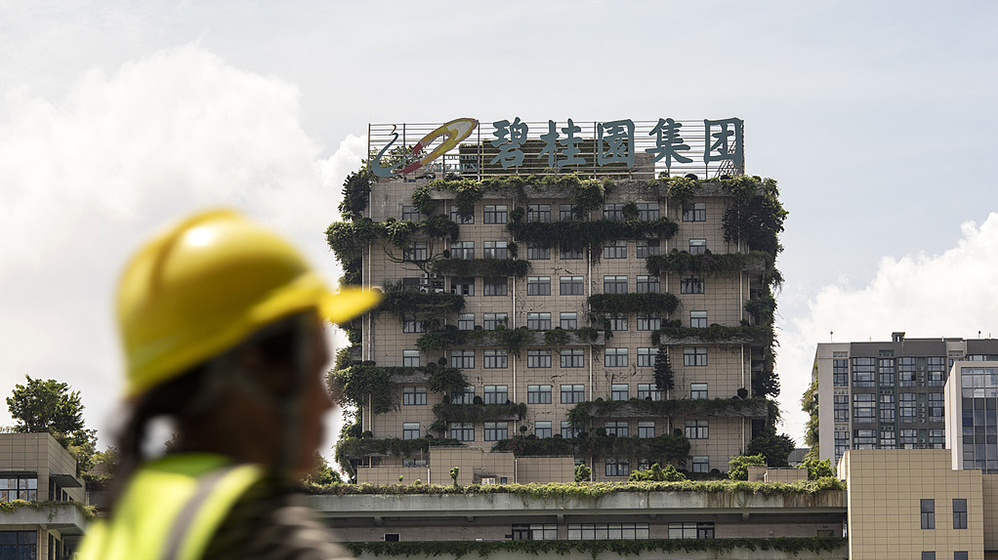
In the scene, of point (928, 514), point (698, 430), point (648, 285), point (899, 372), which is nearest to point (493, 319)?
point (648, 285)

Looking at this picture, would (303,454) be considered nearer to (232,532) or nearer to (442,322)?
(232,532)

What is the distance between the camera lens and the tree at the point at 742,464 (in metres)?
83.2

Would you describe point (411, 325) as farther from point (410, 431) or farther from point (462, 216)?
point (462, 216)

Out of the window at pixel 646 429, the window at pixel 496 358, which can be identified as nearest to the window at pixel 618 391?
the window at pixel 646 429

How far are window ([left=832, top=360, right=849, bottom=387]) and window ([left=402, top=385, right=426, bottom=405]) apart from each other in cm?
8782

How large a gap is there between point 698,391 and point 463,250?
17363mm

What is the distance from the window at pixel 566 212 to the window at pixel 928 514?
31586 mm

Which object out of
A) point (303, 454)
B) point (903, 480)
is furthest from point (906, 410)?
point (303, 454)

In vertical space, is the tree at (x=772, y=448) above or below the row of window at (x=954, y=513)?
above

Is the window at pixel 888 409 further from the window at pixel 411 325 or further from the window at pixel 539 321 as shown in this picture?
the window at pixel 411 325

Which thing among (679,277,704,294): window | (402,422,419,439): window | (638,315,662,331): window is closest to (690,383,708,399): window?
(638,315,662,331): window

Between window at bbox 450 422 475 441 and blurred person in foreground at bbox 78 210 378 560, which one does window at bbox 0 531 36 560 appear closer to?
window at bbox 450 422 475 441

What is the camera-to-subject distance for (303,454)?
237 cm

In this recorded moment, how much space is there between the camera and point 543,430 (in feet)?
310
